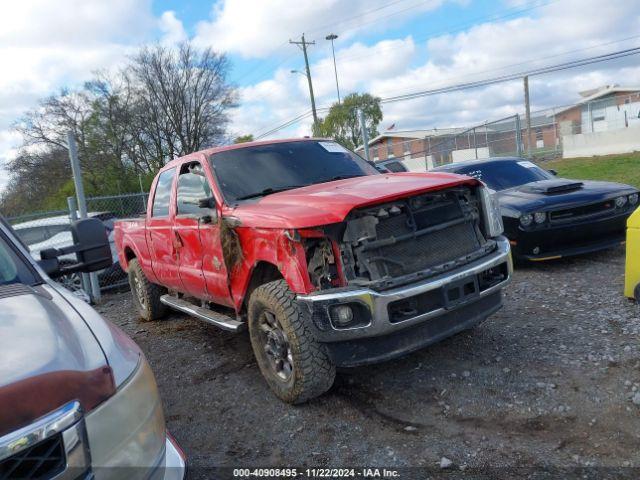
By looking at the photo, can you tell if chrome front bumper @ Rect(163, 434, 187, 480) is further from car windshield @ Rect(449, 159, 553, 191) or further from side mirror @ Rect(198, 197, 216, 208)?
car windshield @ Rect(449, 159, 553, 191)

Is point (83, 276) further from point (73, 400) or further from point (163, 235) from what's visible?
point (73, 400)

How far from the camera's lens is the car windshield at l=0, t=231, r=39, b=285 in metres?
2.55

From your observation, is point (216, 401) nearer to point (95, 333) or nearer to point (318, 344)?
point (318, 344)

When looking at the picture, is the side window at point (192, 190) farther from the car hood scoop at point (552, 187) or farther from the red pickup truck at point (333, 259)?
the car hood scoop at point (552, 187)

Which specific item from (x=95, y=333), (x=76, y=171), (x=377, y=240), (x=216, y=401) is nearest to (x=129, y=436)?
(x=95, y=333)

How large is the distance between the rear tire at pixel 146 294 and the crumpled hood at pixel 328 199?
119 inches

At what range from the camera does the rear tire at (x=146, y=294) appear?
666 centimetres

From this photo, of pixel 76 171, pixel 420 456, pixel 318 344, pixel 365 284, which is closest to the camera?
pixel 420 456

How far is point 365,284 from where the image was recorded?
3.25 metres

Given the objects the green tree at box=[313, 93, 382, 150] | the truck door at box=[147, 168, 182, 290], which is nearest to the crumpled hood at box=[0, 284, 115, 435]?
the truck door at box=[147, 168, 182, 290]

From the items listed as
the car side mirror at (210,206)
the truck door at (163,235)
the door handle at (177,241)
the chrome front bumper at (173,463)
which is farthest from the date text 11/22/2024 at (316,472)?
the truck door at (163,235)

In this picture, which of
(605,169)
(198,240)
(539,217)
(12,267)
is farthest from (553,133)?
(12,267)

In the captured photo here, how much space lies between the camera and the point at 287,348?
12.1 ft

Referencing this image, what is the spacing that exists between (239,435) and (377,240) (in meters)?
Result: 1.62
